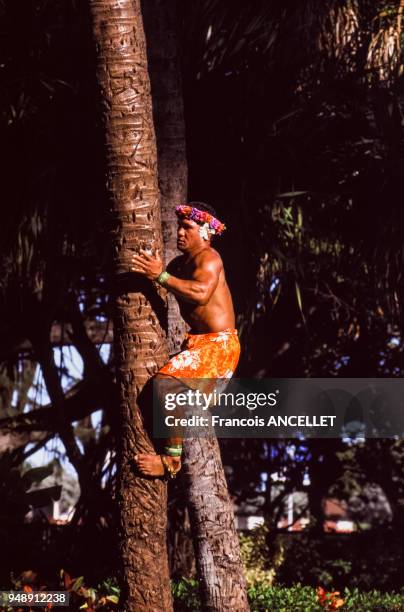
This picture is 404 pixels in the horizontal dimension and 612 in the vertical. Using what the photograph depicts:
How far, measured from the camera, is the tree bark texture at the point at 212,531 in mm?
8492

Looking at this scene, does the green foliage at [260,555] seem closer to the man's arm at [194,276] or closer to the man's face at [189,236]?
the man's face at [189,236]

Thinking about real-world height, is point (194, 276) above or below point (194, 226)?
below

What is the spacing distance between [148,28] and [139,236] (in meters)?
4.53

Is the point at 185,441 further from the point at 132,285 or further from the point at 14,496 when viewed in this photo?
the point at 14,496

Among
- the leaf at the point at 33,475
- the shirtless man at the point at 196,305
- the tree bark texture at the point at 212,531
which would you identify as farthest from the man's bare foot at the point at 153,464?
the leaf at the point at 33,475

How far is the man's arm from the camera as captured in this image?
6.12 meters

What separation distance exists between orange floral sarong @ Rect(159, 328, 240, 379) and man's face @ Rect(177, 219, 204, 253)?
0.53m

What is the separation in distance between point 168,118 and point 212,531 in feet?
Answer: 12.3

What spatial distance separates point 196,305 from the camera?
6.38 metres

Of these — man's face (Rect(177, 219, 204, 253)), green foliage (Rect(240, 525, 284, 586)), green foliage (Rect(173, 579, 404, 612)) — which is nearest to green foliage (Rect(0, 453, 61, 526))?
green foliage (Rect(173, 579, 404, 612))

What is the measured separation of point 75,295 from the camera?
47.0 feet

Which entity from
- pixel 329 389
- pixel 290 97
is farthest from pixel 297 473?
pixel 290 97

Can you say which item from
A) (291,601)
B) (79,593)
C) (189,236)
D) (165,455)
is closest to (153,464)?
(165,455)

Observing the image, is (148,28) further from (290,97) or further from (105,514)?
(105,514)
